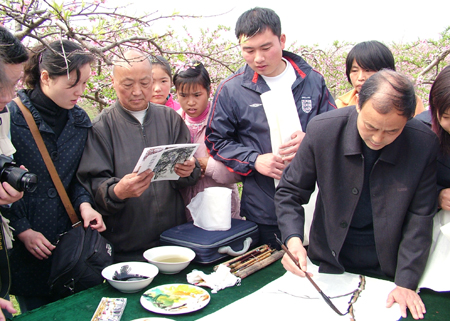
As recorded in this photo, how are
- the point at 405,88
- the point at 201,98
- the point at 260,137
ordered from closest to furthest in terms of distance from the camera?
the point at 405,88, the point at 260,137, the point at 201,98

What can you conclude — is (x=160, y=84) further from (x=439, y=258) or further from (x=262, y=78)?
(x=439, y=258)

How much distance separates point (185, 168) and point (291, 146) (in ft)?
2.05

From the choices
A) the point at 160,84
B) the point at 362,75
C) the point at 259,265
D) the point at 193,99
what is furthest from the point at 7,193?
the point at 362,75

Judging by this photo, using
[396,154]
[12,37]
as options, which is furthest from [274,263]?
[12,37]

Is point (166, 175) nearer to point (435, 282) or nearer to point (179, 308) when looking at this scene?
point (179, 308)

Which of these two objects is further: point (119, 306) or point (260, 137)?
point (260, 137)

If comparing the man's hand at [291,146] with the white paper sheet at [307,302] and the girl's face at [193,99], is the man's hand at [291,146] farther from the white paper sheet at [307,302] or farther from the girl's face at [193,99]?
the girl's face at [193,99]

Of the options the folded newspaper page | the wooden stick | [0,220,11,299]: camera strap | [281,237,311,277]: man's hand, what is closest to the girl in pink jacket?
the folded newspaper page

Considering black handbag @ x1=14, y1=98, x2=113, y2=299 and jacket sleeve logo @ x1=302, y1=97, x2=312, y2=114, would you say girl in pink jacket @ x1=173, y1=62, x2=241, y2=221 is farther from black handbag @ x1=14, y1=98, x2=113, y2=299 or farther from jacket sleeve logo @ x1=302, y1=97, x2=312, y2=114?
black handbag @ x1=14, y1=98, x2=113, y2=299

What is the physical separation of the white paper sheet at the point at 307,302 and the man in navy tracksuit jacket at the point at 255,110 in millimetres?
526

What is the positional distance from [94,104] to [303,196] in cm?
353

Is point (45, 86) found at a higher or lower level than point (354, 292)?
higher

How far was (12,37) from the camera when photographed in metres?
1.80

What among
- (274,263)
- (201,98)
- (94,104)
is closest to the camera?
(274,263)
